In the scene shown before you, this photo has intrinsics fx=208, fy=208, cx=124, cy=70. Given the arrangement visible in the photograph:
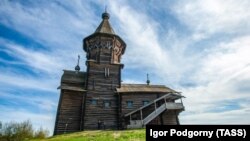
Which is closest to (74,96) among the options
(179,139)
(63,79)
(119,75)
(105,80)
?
(63,79)

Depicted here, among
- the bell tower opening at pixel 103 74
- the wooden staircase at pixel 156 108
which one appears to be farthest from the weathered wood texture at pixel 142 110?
the bell tower opening at pixel 103 74

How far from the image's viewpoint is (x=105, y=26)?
33.8 m

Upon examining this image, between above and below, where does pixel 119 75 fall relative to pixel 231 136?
above

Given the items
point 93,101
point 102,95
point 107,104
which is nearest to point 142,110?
point 107,104

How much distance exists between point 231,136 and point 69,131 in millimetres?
23343

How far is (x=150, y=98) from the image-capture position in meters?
28.8

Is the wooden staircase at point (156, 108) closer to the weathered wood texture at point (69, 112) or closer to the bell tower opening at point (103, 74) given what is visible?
the bell tower opening at point (103, 74)

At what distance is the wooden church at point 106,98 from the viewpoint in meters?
26.1

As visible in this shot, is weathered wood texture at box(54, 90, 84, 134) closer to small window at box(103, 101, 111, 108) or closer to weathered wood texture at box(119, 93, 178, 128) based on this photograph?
small window at box(103, 101, 111, 108)

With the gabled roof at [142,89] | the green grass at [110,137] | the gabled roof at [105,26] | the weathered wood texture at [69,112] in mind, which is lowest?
the green grass at [110,137]

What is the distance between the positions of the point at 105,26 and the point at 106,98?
1238 centimetres

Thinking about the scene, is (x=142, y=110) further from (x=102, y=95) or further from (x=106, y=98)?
(x=102, y=95)

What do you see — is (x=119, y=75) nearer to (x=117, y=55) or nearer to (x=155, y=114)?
(x=117, y=55)

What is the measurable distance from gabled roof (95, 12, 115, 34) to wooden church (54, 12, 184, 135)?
1.79ft
